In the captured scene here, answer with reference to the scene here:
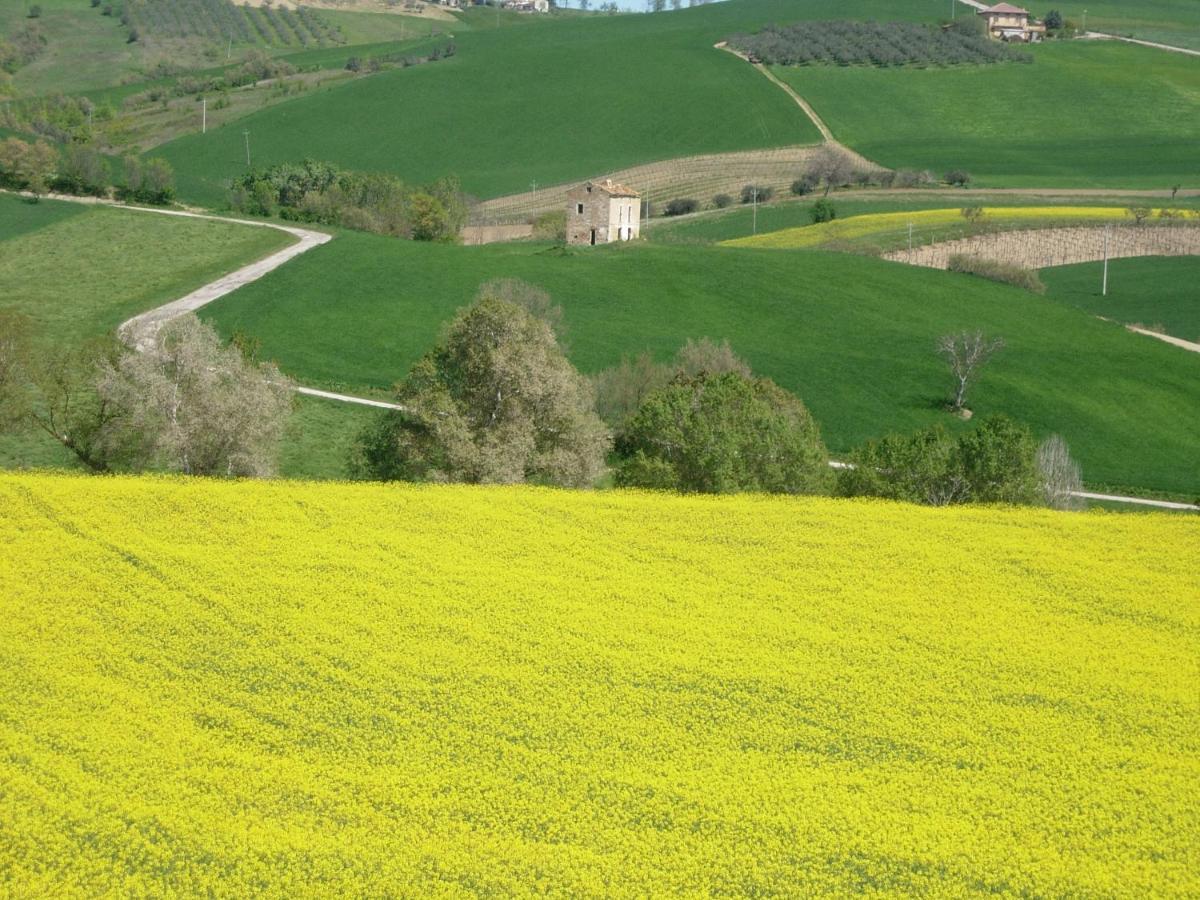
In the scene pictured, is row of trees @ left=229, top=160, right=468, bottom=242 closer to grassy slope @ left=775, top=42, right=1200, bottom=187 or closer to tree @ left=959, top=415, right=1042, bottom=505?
grassy slope @ left=775, top=42, right=1200, bottom=187

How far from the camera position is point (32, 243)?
3474 inches

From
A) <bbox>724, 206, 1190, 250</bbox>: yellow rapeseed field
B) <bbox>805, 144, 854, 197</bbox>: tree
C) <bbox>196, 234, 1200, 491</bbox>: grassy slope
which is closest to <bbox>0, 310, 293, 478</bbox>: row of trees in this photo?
<bbox>196, 234, 1200, 491</bbox>: grassy slope

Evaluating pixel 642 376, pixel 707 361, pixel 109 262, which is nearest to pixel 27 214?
pixel 109 262

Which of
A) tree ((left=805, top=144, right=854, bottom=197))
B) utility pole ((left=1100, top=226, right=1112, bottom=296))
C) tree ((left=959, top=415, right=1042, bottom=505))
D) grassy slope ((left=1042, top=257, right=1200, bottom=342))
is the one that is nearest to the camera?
tree ((left=959, top=415, right=1042, bottom=505))

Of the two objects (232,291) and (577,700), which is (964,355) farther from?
(577,700)

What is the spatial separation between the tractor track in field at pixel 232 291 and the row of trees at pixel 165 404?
4489 millimetres

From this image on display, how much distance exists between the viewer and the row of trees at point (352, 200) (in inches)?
4222

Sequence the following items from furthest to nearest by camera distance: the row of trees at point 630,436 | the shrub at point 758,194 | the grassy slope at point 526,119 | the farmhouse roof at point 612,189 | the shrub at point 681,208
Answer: the grassy slope at point 526,119 < the shrub at point 758,194 < the shrub at point 681,208 < the farmhouse roof at point 612,189 < the row of trees at point 630,436

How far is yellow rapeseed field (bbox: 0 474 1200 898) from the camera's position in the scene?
17.2 m

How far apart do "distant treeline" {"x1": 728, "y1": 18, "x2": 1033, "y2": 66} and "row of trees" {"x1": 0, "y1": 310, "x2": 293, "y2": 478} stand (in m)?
139

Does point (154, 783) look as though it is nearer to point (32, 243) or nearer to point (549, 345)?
point (549, 345)

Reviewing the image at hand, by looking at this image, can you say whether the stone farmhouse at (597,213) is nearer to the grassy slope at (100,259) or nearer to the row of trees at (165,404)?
the grassy slope at (100,259)

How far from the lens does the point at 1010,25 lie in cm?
19275

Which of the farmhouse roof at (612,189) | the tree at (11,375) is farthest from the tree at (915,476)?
the farmhouse roof at (612,189)
